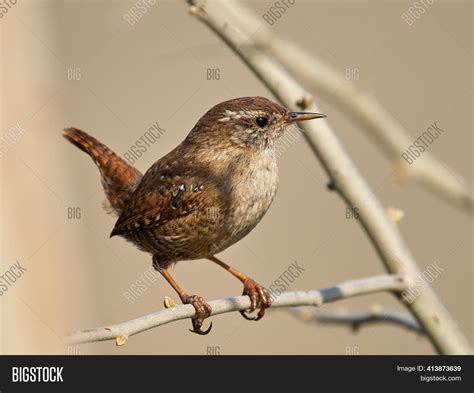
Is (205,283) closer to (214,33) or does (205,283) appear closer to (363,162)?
(363,162)

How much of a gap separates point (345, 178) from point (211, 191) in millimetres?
829

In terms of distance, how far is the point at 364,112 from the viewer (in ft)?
12.1

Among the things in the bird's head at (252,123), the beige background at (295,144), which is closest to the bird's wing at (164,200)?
the bird's head at (252,123)

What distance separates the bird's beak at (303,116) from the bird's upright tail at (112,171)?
1.21 meters

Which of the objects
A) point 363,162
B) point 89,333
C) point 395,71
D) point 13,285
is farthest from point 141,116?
point 89,333

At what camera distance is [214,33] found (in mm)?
3262

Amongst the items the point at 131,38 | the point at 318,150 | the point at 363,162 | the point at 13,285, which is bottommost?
the point at 13,285

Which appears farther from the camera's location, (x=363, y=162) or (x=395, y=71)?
(x=395, y=71)

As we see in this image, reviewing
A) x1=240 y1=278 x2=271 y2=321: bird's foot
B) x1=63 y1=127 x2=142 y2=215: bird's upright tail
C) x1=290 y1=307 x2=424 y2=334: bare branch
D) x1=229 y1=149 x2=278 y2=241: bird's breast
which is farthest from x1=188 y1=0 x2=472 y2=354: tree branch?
x1=63 y1=127 x2=142 y2=215: bird's upright tail

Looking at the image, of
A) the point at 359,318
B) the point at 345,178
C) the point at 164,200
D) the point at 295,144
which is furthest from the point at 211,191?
the point at 295,144

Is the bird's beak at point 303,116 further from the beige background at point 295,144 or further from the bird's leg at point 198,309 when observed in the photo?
the beige background at point 295,144

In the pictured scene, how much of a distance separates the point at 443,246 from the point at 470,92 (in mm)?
1641

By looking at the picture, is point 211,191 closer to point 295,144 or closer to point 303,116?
point 303,116

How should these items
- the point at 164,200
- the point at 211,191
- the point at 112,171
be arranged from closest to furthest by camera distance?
1. the point at 211,191
2. the point at 164,200
3. the point at 112,171
